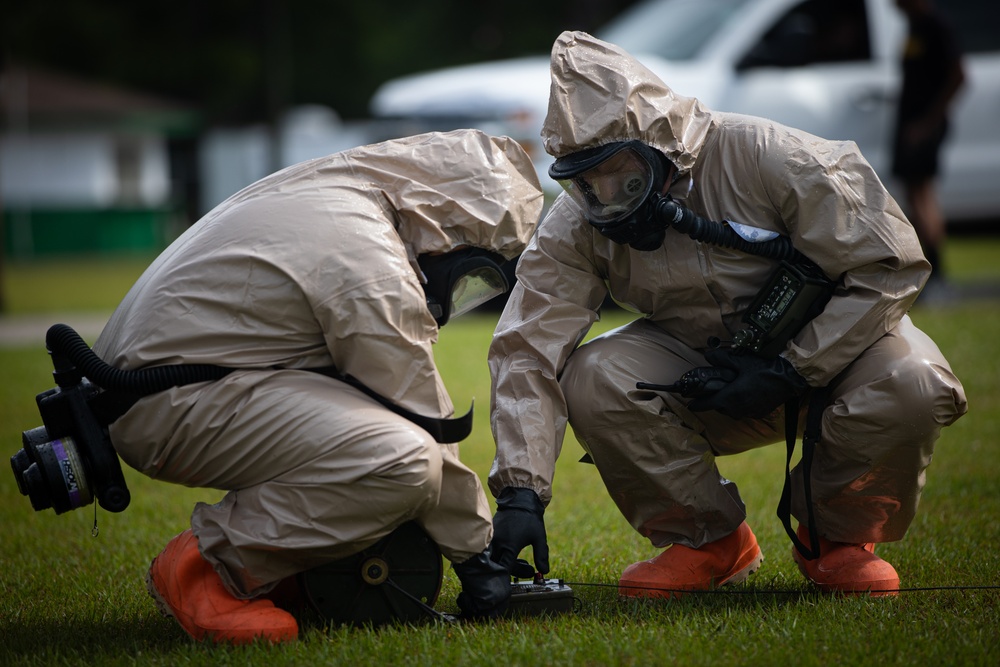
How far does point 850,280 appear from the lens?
328 centimetres

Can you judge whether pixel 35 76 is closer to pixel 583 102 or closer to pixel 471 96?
pixel 471 96

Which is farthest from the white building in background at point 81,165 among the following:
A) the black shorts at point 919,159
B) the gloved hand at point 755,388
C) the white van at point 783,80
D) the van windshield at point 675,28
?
the gloved hand at point 755,388

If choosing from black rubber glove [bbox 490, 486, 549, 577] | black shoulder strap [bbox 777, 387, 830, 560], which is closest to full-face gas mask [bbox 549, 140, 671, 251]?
black shoulder strap [bbox 777, 387, 830, 560]

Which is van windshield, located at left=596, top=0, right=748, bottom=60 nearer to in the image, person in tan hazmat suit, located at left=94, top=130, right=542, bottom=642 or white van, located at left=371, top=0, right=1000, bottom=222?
white van, located at left=371, top=0, right=1000, bottom=222

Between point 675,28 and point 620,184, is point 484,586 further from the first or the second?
point 675,28

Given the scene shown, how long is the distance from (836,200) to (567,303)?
80 centimetres

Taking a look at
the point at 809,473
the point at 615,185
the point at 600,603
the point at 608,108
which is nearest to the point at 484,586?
the point at 600,603

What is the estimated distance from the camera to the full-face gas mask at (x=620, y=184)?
324 centimetres

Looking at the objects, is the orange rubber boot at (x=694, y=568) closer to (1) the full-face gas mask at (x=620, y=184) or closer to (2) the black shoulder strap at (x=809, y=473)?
(2) the black shoulder strap at (x=809, y=473)

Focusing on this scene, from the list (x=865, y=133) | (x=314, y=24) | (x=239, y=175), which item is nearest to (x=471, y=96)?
(x=865, y=133)

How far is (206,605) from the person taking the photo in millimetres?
3021

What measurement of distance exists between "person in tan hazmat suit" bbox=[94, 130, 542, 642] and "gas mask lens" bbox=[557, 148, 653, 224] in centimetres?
30

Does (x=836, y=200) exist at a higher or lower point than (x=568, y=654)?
higher

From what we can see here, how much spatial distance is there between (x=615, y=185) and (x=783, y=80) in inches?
242
